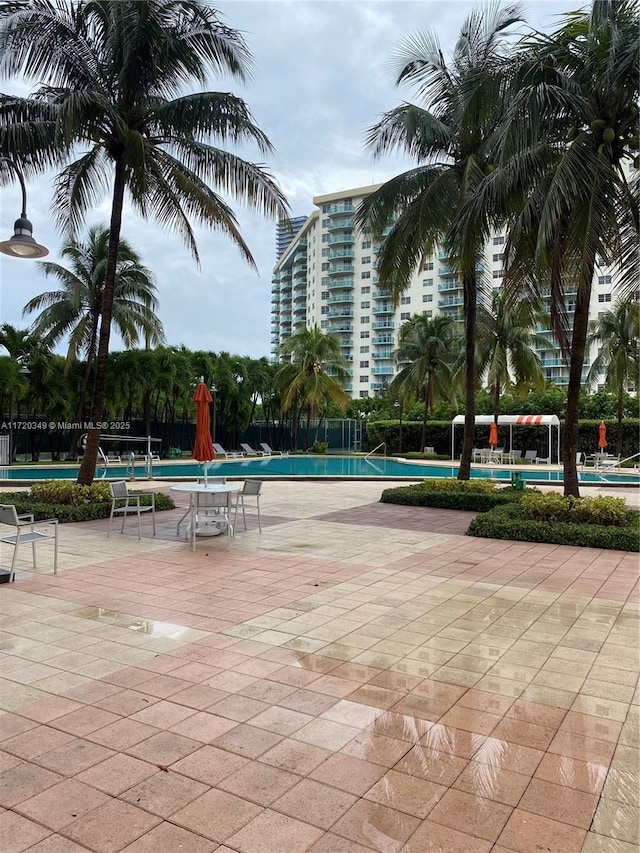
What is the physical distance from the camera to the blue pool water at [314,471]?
2167cm

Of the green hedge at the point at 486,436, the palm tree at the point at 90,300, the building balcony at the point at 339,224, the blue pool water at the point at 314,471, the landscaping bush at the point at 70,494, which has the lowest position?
the blue pool water at the point at 314,471

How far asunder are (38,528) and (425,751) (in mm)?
8688

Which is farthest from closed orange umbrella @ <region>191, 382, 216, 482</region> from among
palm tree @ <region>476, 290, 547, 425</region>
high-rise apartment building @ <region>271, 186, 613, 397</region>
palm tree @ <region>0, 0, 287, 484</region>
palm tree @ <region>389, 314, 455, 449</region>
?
high-rise apartment building @ <region>271, 186, 613, 397</region>

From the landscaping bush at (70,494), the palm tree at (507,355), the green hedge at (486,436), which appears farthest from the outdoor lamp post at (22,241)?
the green hedge at (486,436)

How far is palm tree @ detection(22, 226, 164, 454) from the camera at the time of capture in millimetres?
22953

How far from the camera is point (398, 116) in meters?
A: 12.5

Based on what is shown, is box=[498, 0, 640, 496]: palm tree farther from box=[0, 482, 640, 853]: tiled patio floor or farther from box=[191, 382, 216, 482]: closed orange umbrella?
box=[191, 382, 216, 482]: closed orange umbrella

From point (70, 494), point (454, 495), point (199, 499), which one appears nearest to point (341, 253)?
point (454, 495)

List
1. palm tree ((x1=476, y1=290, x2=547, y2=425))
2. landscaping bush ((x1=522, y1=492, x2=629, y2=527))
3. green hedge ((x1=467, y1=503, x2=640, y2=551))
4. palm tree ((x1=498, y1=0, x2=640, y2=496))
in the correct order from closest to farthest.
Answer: palm tree ((x1=498, y1=0, x2=640, y2=496)) < green hedge ((x1=467, y1=503, x2=640, y2=551)) < landscaping bush ((x1=522, y1=492, x2=629, y2=527)) < palm tree ((x1=476, y1=290, x2=547, y2=425))

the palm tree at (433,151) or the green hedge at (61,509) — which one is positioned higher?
the palm tree at (433,151)

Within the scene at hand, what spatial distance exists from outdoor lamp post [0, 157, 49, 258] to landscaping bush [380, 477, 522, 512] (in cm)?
900

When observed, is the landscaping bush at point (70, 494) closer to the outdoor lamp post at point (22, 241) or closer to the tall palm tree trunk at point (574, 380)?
the outdoor lamp post at point (22, 241)

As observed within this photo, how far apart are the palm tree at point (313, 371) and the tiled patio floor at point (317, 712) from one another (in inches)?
1006

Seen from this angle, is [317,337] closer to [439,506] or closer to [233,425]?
[233,425]
